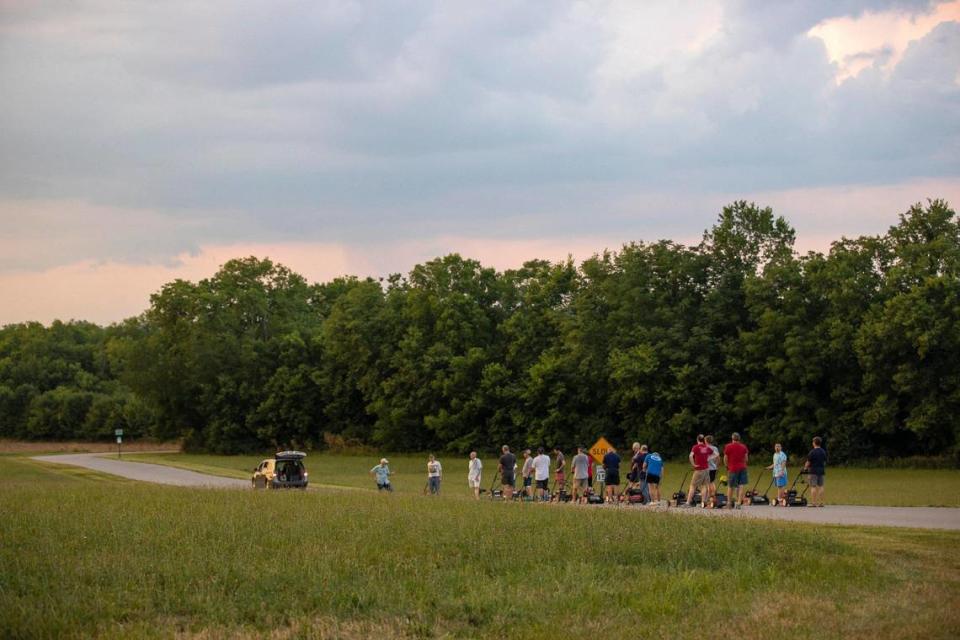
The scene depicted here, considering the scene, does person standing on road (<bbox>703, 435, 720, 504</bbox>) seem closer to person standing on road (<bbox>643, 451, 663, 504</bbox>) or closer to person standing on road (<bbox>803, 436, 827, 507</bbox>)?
person standing on road (<bbox>643, 451, 663, 504</bbox>)

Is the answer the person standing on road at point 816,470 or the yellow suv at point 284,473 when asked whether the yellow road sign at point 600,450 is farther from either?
the yellow suv at point 284,473

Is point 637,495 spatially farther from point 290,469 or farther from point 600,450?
point 290,469

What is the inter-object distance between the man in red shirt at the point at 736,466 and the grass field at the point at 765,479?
14.9ft

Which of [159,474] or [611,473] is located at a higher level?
[611,473]

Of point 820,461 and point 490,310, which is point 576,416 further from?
point 820,461

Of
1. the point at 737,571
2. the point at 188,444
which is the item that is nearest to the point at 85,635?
the point at 737,571

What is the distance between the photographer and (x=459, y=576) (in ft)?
56.7

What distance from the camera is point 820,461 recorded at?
33.1m

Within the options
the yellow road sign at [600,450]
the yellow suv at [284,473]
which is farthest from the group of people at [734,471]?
the yellow suv at [284,473]

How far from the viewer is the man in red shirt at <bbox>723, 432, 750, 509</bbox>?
32.5 metres

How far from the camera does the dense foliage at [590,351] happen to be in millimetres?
64750

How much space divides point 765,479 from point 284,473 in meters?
23.1

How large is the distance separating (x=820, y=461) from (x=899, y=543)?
11558mm

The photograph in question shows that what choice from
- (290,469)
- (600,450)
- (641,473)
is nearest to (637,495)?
(641,473)
